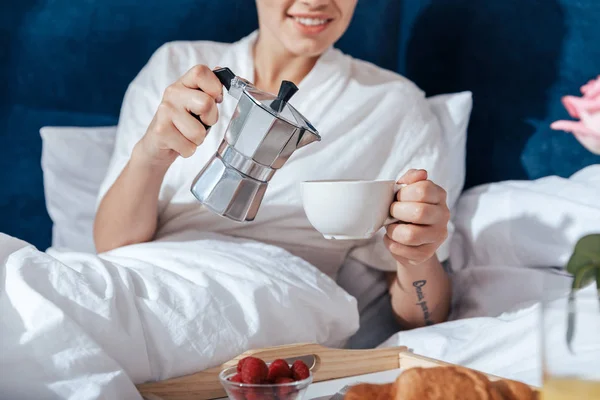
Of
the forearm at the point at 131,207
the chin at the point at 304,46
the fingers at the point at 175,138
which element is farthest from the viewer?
the chin at the point at 304,46

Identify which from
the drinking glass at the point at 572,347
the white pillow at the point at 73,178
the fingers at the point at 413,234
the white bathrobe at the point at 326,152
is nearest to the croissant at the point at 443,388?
the drinking glass at the point at 572,347

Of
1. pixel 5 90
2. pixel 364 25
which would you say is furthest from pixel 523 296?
pixel 5 90

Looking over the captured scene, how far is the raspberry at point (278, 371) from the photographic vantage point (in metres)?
0.74

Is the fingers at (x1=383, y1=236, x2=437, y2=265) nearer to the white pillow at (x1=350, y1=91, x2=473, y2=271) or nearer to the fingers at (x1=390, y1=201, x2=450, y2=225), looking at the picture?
the fingers at (x1=390, y1=201, x2=450, y2=225)

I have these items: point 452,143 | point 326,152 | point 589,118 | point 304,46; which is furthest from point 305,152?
point 589,118

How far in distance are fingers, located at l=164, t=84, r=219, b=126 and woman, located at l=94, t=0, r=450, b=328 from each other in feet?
0.48

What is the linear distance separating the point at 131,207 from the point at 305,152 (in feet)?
1.02

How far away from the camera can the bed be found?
0.82 m

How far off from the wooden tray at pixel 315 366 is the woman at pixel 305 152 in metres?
0.17

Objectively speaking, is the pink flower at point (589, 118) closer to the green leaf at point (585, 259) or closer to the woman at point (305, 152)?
the green leaf at point (585, 259)

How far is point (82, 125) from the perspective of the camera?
1.58 metres

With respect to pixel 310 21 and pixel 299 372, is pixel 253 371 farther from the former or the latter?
pixel 310 21

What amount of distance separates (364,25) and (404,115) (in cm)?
46

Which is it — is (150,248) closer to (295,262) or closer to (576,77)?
(295,262)
